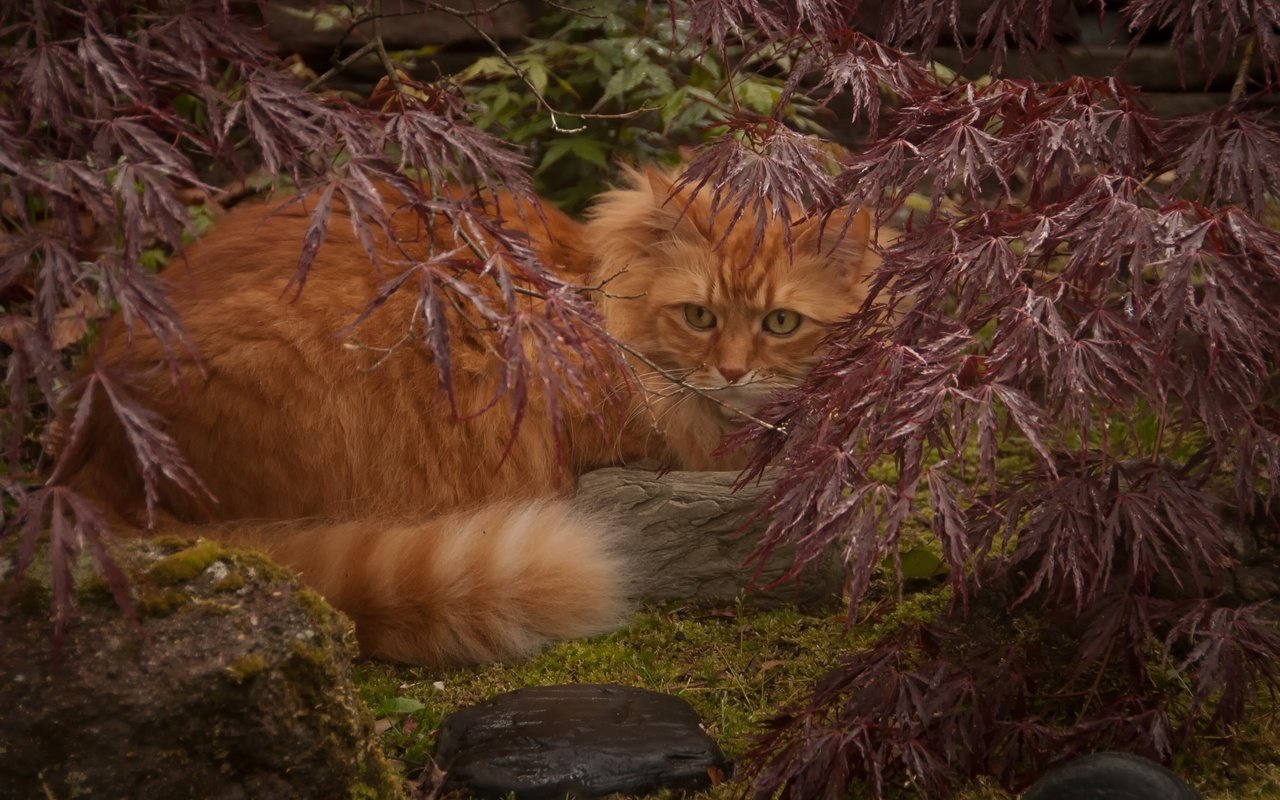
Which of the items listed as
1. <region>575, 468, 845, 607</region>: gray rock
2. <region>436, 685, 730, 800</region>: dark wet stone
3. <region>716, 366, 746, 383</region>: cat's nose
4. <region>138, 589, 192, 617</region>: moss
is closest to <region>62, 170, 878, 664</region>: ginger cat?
<region>716, 366, 746, 383</region>: cat's nose

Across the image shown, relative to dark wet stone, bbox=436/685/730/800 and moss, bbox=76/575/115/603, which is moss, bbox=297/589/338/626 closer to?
moss, bbox=76/575/115/603

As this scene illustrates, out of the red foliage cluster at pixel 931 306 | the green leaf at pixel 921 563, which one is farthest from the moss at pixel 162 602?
the green leaf at pixel 921 563

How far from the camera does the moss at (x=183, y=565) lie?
2111 mm

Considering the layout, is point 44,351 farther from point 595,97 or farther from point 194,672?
point 595,97

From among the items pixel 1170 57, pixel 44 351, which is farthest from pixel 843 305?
pixel 1170 57

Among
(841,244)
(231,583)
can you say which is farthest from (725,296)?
(231,583)

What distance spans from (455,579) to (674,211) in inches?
48.0

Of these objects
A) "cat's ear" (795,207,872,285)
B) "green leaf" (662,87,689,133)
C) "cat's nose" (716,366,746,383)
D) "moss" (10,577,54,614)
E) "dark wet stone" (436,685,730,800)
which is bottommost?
"dark wet stone" (436,685,730,800)

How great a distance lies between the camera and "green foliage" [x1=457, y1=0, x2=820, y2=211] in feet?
13.7

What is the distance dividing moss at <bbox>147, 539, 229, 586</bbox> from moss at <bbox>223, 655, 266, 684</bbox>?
7.7 inches

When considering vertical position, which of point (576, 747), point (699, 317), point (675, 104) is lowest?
point (576, 747)

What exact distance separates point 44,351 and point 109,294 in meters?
0.12

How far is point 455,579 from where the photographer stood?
2912mm

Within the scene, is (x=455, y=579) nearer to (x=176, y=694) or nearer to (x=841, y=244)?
(x=176, y=694)
